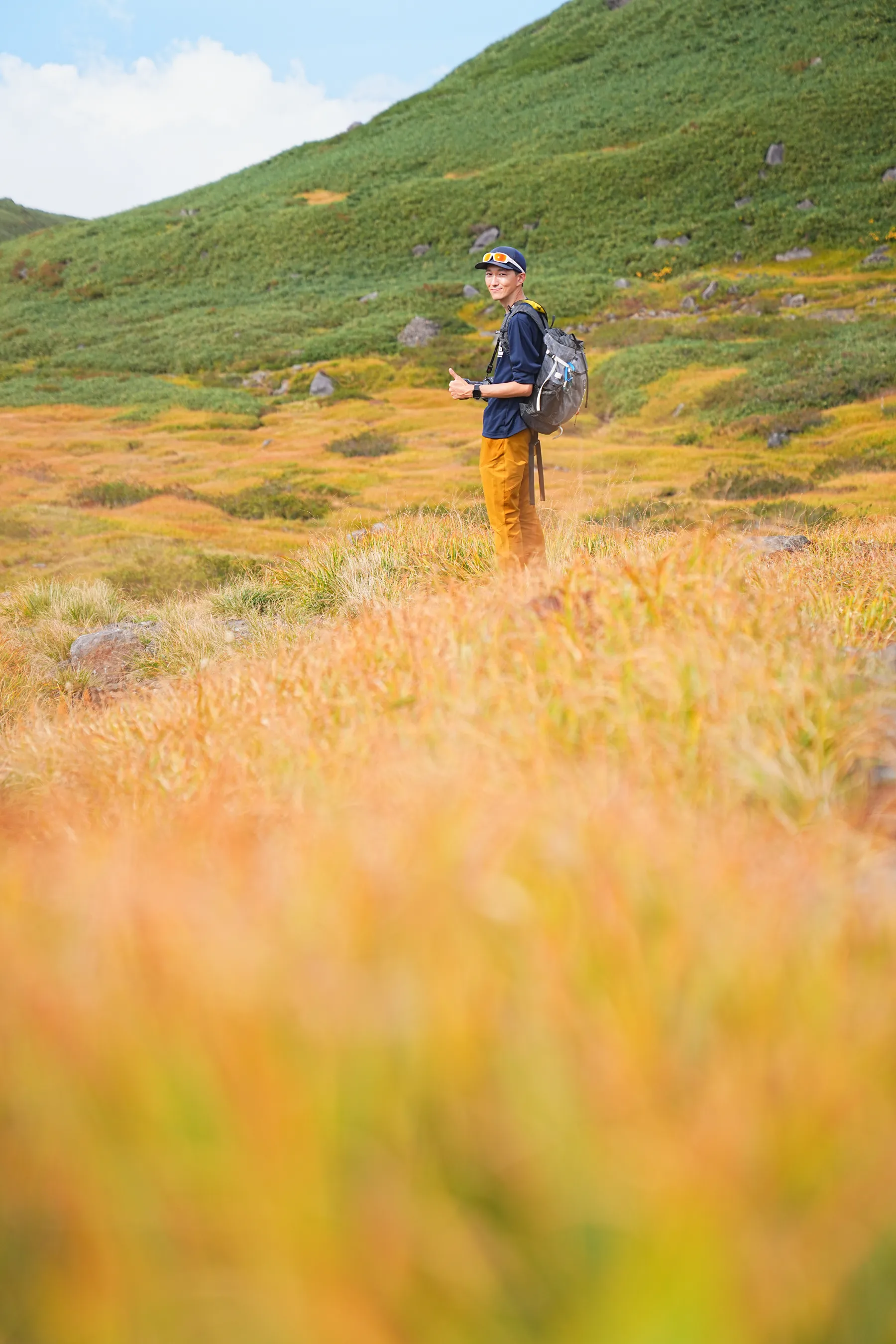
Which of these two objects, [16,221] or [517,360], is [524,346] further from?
[16,221]

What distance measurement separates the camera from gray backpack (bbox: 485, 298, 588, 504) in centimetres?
646

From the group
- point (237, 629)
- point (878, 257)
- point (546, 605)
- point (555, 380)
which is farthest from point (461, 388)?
point (878, 257)

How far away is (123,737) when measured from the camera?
13.8ft

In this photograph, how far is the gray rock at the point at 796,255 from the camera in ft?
154

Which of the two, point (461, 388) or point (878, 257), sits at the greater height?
point (878, 257)

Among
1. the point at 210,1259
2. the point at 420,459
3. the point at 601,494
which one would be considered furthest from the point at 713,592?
the point at 420,459

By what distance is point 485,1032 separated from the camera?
4.17 feet

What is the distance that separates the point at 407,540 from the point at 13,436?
91.7 feet

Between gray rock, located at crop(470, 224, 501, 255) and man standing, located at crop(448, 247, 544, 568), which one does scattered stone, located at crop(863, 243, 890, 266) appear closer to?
gray rock, located at crop(470, 224, 501, 255)

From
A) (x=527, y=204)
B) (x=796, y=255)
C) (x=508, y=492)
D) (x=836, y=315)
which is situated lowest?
(x=508, y=492)

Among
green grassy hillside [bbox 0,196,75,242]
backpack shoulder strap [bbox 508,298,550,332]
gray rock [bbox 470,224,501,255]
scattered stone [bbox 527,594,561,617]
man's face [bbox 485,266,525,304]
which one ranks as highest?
green grassy hillside [bbox 0,196,75,242]

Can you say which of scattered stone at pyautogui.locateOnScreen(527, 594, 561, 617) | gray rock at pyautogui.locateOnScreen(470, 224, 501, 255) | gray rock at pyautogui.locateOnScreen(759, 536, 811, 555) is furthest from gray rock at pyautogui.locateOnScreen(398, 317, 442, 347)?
scattered stone at pyautogui.locateOnScreen(527, 594, 561, 617)

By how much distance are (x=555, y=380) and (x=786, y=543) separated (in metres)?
4.67

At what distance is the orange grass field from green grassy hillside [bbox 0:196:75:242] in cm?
19832
